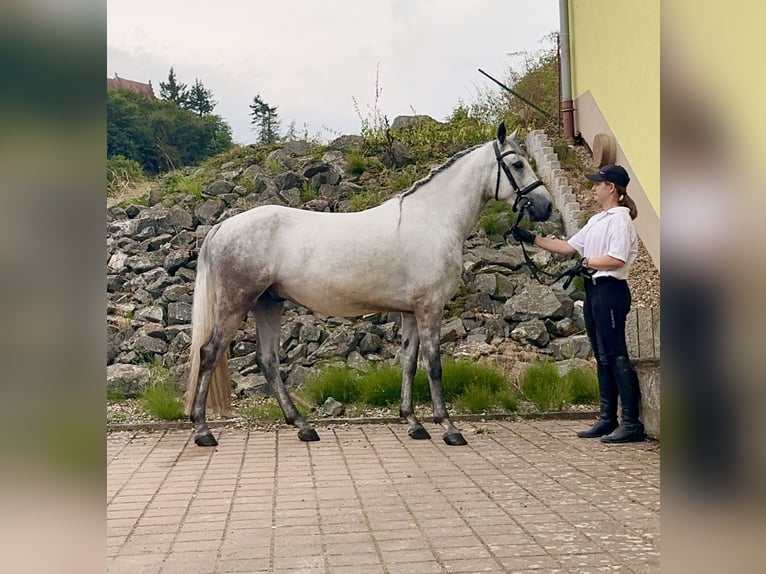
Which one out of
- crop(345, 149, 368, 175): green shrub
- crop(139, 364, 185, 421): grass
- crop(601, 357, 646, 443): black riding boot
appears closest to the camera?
crop(601, 357, 646, 443): black riding boot

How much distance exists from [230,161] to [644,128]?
650cm

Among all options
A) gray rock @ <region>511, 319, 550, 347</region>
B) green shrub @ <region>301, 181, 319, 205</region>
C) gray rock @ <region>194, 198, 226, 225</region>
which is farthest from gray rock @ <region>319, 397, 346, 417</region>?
gray rock @ <region>194, 198, 226, 225</region>

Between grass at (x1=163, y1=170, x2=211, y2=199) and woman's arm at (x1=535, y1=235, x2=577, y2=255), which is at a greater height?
grass at (x1=163, y1=170, x2=211, y2=199)

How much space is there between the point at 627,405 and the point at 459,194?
197cm

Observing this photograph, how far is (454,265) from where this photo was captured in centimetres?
549

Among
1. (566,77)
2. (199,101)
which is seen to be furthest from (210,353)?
(199,101)

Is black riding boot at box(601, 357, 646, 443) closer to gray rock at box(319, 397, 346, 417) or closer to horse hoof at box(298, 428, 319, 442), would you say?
horse hoof at box(298, 428, 319, 442)

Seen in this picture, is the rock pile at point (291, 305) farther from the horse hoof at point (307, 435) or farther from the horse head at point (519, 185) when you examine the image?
the horse head at point (519, 185)

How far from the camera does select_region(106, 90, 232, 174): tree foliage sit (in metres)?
20.7

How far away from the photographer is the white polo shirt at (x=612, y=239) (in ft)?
16.6

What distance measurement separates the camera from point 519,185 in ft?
18.0

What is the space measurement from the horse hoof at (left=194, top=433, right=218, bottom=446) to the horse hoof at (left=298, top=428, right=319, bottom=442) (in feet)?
2.03

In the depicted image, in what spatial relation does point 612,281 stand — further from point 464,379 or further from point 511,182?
point 464,379

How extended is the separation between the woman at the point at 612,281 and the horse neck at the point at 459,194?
0.51 meters
